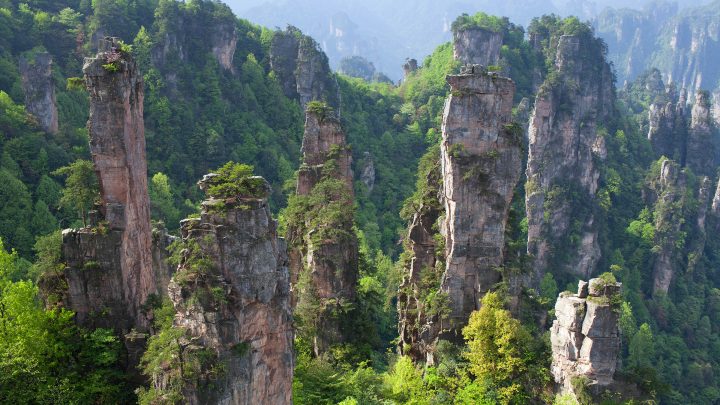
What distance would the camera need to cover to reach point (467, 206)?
32.1 metres

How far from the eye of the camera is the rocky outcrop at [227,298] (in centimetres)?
2080

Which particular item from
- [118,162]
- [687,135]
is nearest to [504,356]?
[118,162]

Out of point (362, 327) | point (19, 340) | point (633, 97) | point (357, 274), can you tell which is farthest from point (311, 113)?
point (633, 97)

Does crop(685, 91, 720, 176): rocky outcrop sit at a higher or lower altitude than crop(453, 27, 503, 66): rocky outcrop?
lower

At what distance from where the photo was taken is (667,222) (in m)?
75.8

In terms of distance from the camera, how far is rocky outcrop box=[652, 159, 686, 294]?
243ft

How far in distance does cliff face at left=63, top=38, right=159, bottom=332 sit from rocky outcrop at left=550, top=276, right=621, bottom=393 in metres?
18.1

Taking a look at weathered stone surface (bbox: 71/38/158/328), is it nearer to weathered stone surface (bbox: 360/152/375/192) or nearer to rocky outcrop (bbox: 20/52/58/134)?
rocky outcrop (bbox: 20/52/58/134)

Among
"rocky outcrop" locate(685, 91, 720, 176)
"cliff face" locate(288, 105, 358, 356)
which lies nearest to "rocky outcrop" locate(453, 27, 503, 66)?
"rocky outcrop" locate(685, 91, 720, 176)

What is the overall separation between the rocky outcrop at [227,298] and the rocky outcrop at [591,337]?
1398cm

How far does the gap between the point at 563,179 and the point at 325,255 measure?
52490 millimetres

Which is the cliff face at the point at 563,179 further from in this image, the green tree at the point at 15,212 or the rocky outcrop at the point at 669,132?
the green tree at the point at 15,212

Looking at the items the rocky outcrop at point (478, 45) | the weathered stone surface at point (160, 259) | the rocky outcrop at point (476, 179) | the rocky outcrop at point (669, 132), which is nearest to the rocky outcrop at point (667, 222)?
the rocky outcrop at point (669, 132)

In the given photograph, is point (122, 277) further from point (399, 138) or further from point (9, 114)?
point (399, 138)
